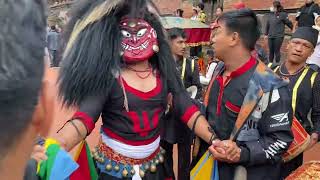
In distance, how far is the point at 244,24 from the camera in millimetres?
2643

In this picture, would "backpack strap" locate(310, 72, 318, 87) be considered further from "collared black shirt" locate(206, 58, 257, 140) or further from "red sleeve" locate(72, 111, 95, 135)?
"red sleeve" locate(72, 111, 95, 135)

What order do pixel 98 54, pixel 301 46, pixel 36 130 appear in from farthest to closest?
1. pixel 301 46
2. pixel 98 54
3. pixel 36 130

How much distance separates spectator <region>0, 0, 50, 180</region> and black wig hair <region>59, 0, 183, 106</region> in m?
1.47

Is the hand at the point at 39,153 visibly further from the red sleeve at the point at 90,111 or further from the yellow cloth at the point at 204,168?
the yellow cloth at the point at 204,168

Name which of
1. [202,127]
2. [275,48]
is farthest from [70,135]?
[275,48]

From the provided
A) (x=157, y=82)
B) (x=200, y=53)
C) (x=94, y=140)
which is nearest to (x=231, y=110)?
(x=157, y=82)

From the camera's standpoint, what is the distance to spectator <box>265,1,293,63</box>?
1134cm

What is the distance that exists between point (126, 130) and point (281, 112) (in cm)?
87

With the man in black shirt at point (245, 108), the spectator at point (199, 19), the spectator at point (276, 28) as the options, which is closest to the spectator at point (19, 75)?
the man in black shirt at point (245, 108)

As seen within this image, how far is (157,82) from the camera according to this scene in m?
2.52

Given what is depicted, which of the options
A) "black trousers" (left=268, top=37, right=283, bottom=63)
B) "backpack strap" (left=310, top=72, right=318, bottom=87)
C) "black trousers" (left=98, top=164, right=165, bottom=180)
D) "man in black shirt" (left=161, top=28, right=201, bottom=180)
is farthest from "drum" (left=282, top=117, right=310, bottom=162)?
"black trousers" (left=268, top=37, right=283, bottom=63)

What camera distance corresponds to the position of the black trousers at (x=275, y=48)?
37.7 ft

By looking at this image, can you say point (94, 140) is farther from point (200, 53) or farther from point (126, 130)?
point (200, 53)

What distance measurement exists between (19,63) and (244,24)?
204 centimetres
